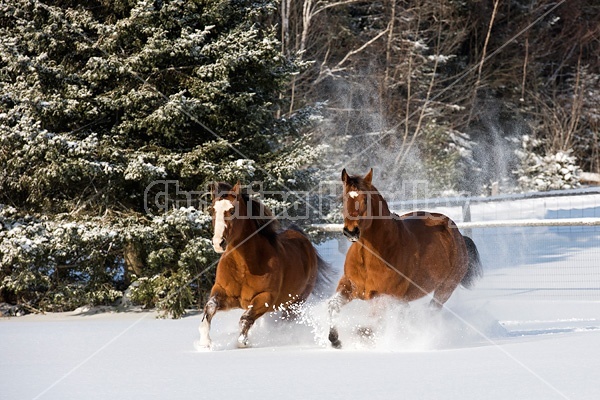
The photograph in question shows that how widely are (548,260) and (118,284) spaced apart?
9136 millimetres

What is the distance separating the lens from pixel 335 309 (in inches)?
256

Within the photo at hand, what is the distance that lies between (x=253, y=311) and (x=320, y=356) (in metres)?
→ 1.18

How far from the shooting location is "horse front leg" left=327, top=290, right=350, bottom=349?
637 centimetres

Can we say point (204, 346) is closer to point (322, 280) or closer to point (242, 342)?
point (242, 342)

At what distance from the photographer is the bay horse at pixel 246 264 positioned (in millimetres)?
6520

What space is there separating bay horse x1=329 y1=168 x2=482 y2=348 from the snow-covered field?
0.18 m

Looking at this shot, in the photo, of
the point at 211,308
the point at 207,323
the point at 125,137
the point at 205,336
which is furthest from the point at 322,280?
the point at 125,137

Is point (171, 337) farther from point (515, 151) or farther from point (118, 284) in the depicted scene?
point (515, 151)

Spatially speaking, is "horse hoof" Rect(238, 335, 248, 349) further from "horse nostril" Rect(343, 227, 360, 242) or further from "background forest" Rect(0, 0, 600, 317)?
"background forest" Rect(0, 0, 600, 317)

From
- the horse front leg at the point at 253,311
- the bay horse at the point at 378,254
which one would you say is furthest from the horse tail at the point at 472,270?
the horse front leg at the point at 253,311

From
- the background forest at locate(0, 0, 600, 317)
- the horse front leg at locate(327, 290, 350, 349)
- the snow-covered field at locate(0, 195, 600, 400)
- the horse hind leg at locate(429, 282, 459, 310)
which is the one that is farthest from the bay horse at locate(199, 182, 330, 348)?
the background forest at locate(0, 0, 600, 317)

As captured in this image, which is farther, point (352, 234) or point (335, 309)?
point (335, 309)

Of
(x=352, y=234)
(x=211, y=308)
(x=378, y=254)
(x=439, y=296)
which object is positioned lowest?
(x=439, y=296)

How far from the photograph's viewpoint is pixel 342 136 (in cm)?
2077
